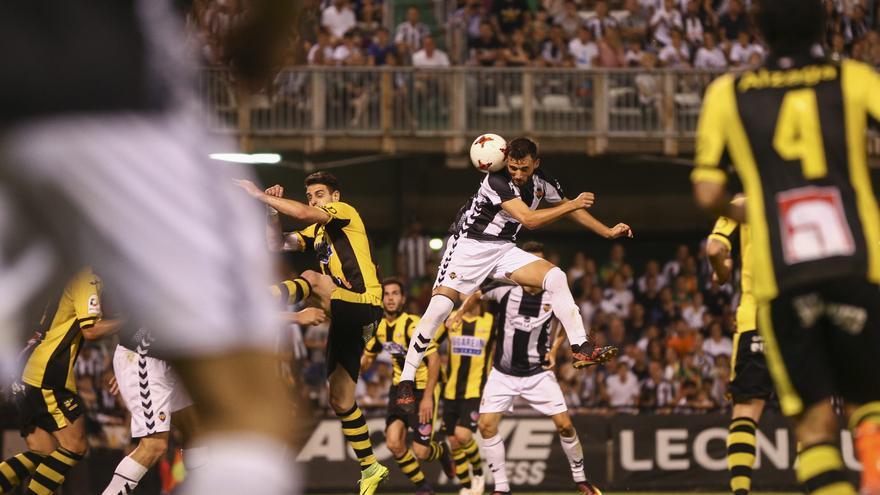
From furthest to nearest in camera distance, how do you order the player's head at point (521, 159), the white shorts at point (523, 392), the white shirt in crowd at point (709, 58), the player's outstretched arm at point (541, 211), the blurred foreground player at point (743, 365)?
the white shirt in crowd at point (709, 58)
the white shorts at point (523, 392)
the player's head at point (521, 159)
the player's outstretched arm at point (541, 211)
the blurred foreground player at point (743, 365)

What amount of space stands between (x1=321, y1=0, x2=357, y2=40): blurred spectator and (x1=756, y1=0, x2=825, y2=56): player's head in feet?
65.7

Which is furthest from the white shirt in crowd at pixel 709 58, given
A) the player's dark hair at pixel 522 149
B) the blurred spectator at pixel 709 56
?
the player's dark hair at pixel 522 149

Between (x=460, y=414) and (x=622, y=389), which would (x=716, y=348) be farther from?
(x=460, y=414)

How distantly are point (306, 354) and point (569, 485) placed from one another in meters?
5.39

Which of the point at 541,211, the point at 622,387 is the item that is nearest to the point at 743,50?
the point at 622,387

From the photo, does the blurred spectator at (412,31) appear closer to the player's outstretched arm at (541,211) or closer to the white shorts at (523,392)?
the white shorts at (523,392)

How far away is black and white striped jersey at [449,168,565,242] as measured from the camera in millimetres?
11312

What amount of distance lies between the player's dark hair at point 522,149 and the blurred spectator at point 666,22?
1405 centimetres

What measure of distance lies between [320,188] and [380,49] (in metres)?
12.8

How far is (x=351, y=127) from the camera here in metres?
23.3

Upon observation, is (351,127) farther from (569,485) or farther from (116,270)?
(116,270)

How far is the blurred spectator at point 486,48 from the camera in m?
23.8

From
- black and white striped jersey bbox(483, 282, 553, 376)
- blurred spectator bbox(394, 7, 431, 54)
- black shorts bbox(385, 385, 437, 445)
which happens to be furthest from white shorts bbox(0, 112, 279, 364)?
blurred spectator bbox(394, 7, 431, 54)

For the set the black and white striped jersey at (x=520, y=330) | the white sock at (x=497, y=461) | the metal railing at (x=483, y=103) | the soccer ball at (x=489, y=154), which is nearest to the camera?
the soccer ball at (x=489, y=154)
